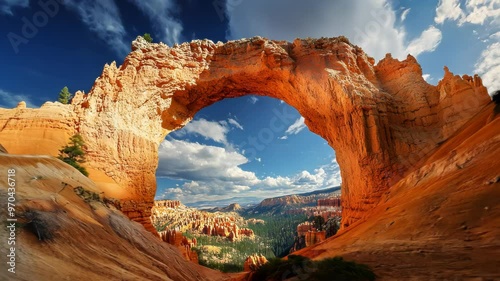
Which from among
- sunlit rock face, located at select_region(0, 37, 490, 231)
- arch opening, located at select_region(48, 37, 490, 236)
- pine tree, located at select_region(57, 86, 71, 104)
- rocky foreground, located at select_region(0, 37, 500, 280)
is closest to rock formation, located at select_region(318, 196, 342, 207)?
arch opening, located at select_region(48, 37, 490, 236)

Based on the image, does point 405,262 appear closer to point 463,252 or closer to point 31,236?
point 463,252

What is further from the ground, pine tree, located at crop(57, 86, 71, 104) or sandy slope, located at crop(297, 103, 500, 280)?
pine tree, located at crop(57, 86, 71, 104)

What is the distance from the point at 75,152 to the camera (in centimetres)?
1723

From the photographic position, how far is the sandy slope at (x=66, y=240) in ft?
12.3

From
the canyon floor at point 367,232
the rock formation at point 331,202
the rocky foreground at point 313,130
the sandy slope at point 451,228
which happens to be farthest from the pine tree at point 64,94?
the rock formation at point 331,202

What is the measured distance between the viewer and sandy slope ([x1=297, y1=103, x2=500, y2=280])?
4.26 meters

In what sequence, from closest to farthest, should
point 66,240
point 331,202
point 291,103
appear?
point 66,240 → point 291,103 → point 331,202

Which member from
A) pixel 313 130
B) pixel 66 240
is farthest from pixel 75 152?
pixel 313 130

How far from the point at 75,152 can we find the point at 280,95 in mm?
21315

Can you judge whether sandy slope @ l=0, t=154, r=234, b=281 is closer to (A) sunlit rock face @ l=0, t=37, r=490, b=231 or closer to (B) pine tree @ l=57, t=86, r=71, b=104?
(A) sunlit rock face @ l=0, t=37, r=490, b=231

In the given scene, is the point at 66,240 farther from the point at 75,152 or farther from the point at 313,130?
the point at 313,130

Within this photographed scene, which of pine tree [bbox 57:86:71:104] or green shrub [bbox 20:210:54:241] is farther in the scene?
pine tree [bbox 57:86:71:104]

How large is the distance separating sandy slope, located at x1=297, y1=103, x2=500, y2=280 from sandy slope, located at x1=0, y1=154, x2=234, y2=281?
5938mm

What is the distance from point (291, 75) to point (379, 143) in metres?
10.8
